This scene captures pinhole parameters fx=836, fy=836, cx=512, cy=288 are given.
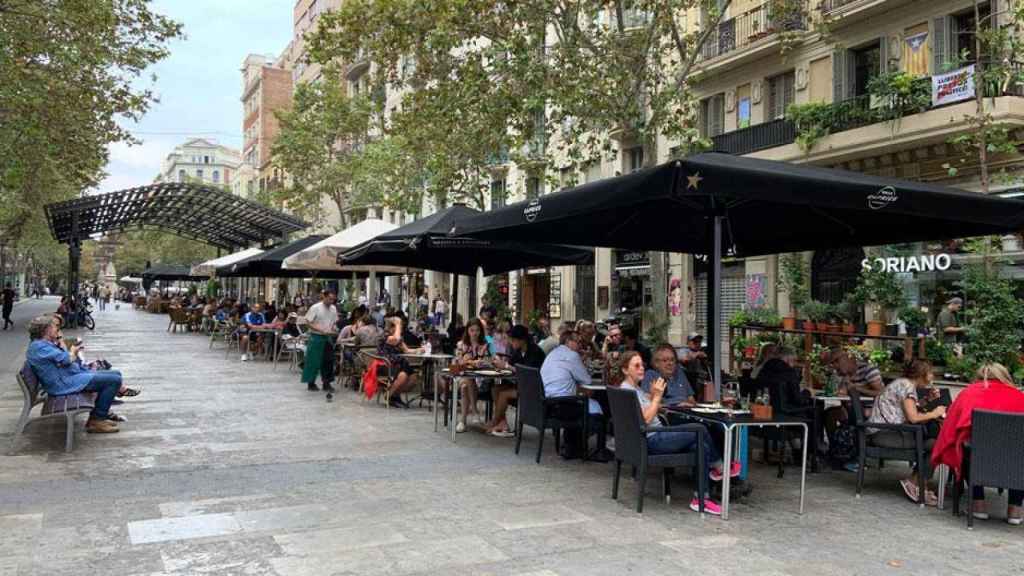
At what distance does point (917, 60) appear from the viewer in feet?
59.4

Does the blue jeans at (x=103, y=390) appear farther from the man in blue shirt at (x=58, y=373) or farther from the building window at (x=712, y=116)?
the building window at (x=712, y=116)

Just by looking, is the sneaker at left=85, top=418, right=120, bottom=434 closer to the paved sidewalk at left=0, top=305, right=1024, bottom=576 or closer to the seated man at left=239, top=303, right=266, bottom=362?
the paved sidewalk at left=0, top=305, right=1024, bottom=576

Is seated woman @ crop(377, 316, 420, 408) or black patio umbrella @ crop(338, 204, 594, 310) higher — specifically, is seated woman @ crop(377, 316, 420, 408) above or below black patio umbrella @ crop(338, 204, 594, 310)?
Result: below

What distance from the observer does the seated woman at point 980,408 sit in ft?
20.0

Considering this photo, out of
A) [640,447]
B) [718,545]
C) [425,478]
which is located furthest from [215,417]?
[718,545]

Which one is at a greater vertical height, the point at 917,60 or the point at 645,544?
the point at 917,60

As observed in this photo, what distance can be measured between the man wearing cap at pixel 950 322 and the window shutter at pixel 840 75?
20.0 ft

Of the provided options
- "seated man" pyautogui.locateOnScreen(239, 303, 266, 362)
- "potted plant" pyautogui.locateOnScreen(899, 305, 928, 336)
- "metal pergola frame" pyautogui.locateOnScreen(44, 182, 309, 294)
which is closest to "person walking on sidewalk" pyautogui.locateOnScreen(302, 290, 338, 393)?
"seated man" pyautogui.locateOnScreen(239, 303, 266, 362)

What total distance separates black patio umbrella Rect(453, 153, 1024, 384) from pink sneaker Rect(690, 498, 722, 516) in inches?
61.3

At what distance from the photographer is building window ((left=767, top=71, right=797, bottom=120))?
22.0 m

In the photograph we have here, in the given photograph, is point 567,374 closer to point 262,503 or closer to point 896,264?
point 262,503

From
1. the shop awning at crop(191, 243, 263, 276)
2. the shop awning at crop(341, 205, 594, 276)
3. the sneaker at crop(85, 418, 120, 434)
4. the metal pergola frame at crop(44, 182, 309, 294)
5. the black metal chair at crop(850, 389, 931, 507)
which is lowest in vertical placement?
the sneaker at crop(85, 418, 120, 434)

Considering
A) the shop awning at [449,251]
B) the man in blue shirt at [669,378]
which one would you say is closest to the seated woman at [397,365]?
the shop awning at [449,251]

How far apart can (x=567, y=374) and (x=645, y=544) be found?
2.87 m
